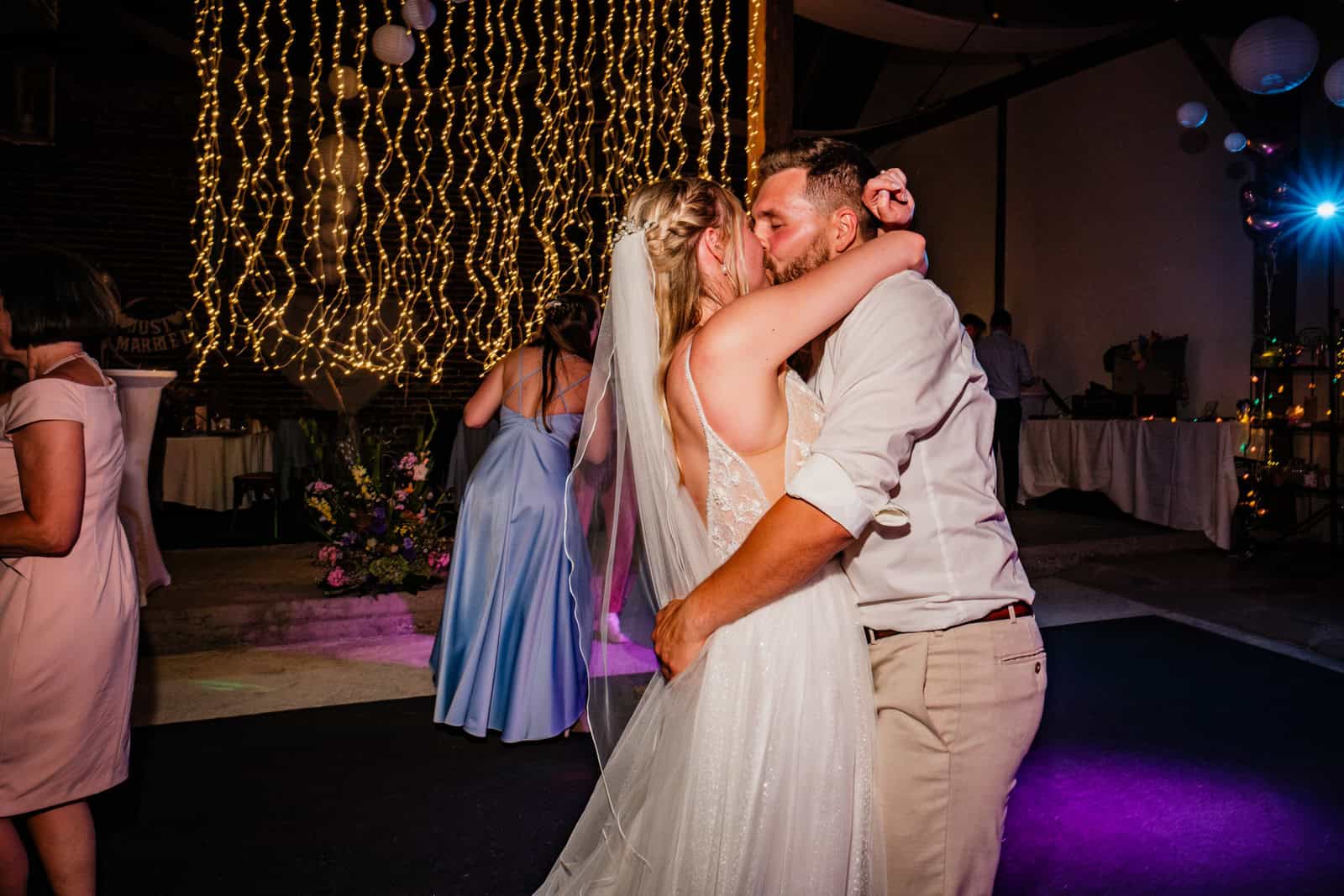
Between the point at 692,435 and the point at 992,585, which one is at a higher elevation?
the point at 692,435

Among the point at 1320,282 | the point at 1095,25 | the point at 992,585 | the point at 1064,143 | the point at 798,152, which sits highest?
the point at 1095,25

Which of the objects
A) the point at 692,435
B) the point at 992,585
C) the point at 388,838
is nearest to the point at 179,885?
the point at 388,838

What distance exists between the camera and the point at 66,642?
1813mm

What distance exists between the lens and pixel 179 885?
227 cm

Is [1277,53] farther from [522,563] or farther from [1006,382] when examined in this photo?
[522,563]

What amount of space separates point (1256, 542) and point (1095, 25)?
17.3 feet

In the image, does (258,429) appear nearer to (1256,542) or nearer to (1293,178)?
(1256,542)

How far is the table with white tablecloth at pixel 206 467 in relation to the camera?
670cm

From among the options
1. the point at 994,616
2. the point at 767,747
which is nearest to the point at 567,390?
the point at 767,747

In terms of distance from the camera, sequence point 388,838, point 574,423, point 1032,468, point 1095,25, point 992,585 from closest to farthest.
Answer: point 992,585 → point 388,838 → point 574,423 → point 1032,468 → point 1095,25

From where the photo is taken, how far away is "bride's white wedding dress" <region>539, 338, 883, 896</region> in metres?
1.33

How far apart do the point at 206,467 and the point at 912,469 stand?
6.71 meters

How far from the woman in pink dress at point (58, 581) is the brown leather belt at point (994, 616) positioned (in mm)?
1509

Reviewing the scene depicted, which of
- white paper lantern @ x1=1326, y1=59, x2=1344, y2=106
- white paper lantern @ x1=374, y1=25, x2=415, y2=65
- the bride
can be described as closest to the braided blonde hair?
the bride
